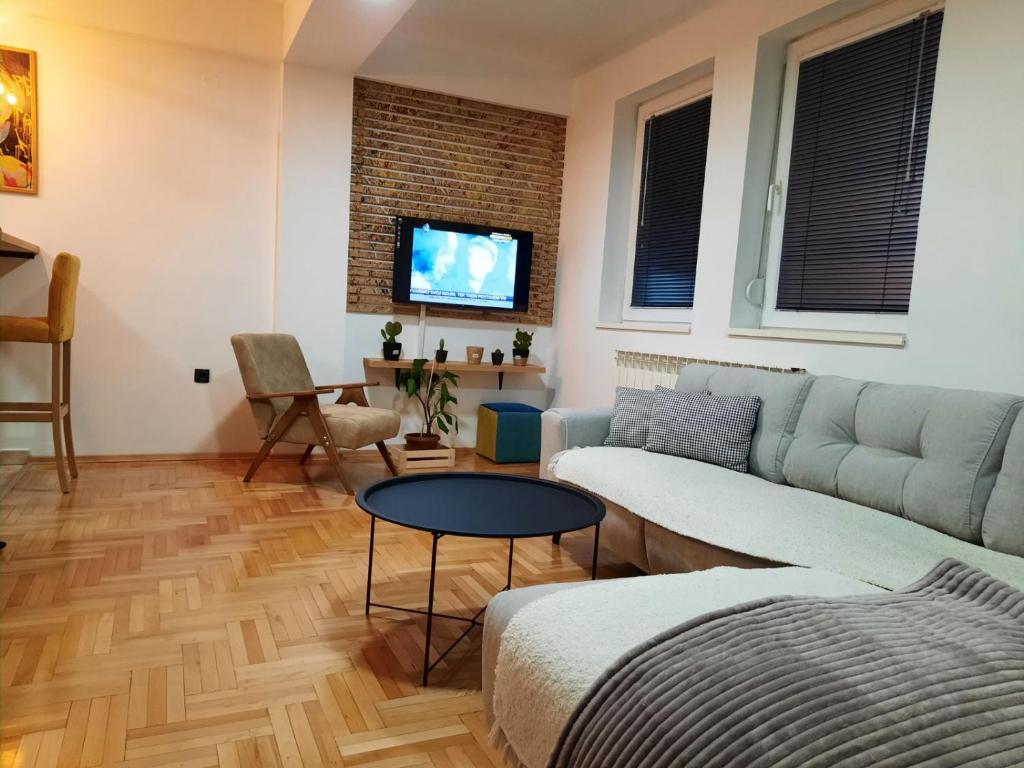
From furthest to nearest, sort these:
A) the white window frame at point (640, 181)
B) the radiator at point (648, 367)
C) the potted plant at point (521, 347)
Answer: the potted plant at point (521, 347), the white window frame at point (640, 181), the radiator at point (648, 367)

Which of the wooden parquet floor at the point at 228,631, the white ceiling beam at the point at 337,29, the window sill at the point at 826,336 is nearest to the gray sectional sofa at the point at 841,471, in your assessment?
the window sill at the point at 826,336

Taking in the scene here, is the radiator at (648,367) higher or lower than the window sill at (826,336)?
lower

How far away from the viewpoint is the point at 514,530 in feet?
5.80

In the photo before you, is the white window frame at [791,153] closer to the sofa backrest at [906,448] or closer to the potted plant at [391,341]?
the sofa backrest at [906,448]

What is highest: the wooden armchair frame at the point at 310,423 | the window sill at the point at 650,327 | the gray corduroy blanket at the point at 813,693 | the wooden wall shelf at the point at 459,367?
the window sill at the point at 650,327

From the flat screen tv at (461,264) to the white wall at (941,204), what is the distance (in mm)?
1055

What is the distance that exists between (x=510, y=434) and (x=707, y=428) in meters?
1.93

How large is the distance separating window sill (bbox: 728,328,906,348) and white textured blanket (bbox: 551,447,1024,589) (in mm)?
739

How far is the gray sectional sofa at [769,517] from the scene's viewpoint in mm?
1210

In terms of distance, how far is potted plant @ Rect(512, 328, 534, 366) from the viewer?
187 inches

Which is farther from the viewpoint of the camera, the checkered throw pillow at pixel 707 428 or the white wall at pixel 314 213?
the white wall at pixel 314 213

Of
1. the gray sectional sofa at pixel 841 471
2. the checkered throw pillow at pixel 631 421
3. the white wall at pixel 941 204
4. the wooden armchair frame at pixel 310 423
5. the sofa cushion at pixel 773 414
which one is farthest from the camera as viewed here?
the wooden armchair frame at pixel 310 423

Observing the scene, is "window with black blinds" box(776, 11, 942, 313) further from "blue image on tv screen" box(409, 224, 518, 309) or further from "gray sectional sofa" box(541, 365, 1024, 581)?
"blue image on tv screen" box(409, 224, 518, 309)

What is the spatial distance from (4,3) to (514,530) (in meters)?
3.93
